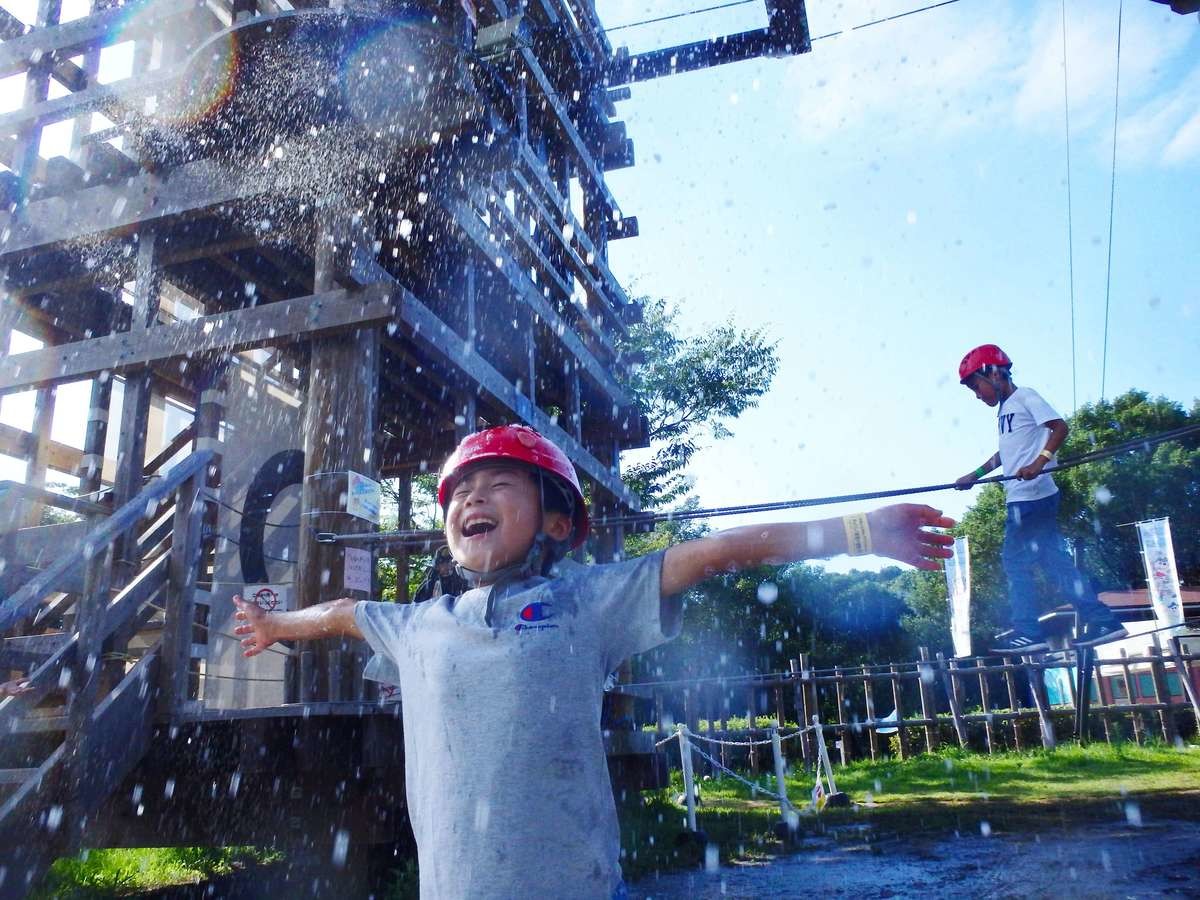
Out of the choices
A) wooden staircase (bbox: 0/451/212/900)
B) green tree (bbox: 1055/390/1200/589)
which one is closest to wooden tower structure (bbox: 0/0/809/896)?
wooden staircase (bbox: 0/451/212/900)

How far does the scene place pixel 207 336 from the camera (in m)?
6.98

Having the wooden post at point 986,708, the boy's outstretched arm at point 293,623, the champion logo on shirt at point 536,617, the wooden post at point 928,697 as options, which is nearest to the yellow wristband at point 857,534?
the champion logo on shirt at point 536,617

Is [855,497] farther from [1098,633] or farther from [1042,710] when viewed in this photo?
[1042,710]

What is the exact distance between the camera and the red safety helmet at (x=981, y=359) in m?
5.20

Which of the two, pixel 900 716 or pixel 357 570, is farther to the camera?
pixel 900 716

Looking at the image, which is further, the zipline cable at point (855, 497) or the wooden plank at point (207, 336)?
the wooden plank at point (207, 336)

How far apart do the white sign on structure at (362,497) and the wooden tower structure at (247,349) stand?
0.9 inches

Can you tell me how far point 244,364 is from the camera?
10.5 meters

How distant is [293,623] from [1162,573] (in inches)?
689

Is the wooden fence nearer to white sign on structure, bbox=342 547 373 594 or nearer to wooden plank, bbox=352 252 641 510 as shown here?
wooden plank, bbox=352 252 641 510

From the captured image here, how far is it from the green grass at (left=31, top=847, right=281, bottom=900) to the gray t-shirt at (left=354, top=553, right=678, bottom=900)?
4.97m

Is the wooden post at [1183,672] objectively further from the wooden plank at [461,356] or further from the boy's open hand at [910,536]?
the boy's open hand at [910,536]

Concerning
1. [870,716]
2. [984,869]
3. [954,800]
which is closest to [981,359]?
[984,869]

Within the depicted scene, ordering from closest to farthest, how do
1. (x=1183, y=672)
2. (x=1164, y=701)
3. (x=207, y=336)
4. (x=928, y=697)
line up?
(x=207, y=336) < (x=1183, y=672) < (x=1164, y=701) < (x=928, y=697)
